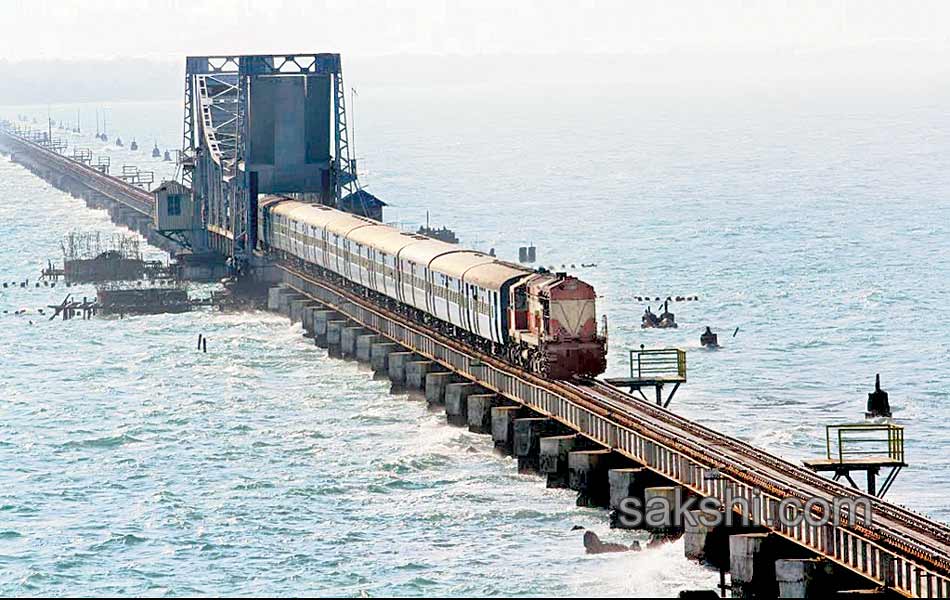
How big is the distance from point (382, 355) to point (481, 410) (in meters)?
18.7

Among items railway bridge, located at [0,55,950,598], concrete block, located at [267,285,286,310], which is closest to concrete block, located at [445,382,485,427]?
railway bridge, located at [0,55,950,598]

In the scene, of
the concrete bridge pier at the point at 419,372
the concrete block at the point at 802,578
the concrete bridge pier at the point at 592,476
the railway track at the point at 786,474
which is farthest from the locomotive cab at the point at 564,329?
the concrete block at the point at 802,578

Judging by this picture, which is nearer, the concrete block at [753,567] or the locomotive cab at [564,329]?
the concrete block at [753,567]

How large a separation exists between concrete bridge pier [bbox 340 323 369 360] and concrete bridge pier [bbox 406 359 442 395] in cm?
1213

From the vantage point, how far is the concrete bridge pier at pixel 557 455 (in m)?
67.8

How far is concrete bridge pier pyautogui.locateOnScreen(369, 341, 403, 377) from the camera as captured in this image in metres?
95.9

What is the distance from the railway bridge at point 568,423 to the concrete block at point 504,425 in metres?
0.08

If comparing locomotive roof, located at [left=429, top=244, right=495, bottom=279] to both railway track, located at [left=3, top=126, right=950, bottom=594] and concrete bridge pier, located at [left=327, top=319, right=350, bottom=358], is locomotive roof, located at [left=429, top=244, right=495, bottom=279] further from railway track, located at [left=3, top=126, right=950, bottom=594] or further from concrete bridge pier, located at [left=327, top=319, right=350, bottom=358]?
concrete bridge pier, located at [left=327, top=319, right=350, bottom=358]

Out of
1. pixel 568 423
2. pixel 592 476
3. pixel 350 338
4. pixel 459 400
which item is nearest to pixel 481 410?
pixel 459 400

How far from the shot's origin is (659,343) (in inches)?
4444

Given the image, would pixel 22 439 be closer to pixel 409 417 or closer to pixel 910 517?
pixel 409 417

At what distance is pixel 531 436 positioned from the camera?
71.2m

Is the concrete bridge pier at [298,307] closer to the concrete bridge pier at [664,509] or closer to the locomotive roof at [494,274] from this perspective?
the locomotive roof at [494,274]

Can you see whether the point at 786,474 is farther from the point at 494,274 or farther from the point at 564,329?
the point at 494,274
